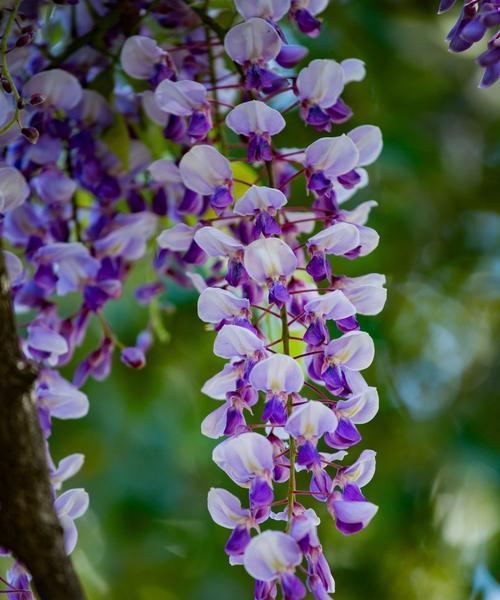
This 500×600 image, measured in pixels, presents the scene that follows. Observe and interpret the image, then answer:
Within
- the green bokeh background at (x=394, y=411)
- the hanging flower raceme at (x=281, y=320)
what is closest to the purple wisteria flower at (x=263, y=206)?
the hanging flower raceme at (x=281, y=320)

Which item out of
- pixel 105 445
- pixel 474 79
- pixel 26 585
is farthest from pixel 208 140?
pixel 474 79

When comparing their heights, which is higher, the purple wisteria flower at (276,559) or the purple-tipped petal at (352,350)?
the purple-tipped petal at (352,350)

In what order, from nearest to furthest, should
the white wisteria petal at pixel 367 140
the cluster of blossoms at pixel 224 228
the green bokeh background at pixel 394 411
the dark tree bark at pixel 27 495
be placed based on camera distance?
the dark tree bark at pixel 27 495 < the cluster of blossoms at pixel 224 228 < the white wisteria petal at pixel 367 140 < the green bokeh background at pixel 394 411

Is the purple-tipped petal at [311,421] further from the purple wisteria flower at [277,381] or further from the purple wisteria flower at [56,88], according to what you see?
the purple wisteria flower at [56,88]

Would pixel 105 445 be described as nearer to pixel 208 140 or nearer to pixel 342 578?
pixel 342 578

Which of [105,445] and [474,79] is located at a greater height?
[474,79]

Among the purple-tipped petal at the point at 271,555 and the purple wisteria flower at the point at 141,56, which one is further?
the purple wisteria flower at the point at 141,56

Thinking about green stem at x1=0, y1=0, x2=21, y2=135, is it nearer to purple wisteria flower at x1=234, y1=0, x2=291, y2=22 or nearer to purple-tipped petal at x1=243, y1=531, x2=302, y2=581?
purple wisteria flower at x1=234, y1=0, x2=291, y2=22

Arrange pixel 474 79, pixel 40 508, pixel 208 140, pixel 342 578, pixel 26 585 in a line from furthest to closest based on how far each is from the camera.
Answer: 1. pixel 474 79
2. pixel 342 578
3. pixel 208 140
4. pixel 26 585
5. pixel 40 508
